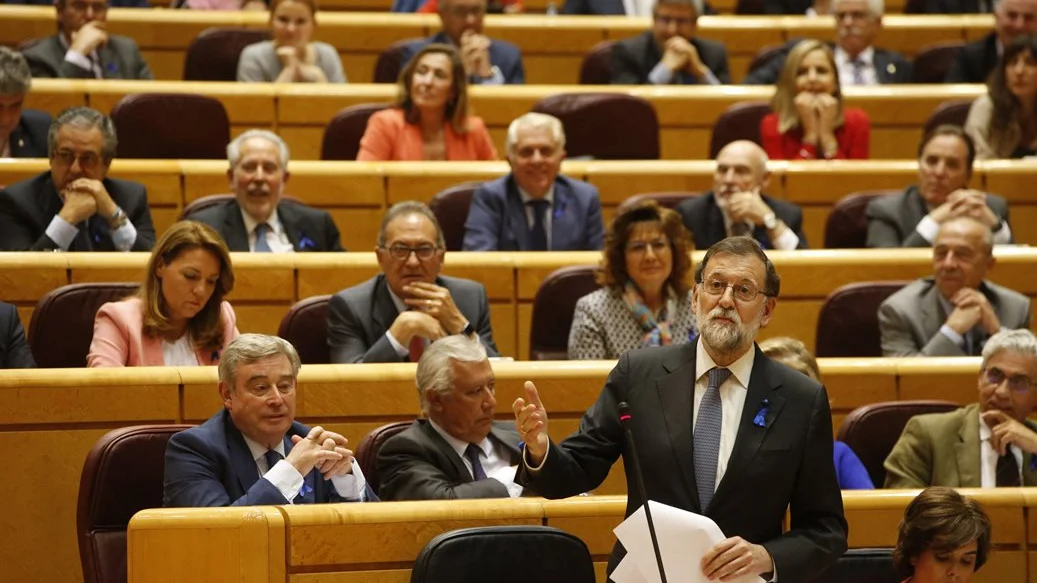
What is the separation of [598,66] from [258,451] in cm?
244

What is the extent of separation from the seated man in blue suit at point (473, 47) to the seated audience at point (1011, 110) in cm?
121

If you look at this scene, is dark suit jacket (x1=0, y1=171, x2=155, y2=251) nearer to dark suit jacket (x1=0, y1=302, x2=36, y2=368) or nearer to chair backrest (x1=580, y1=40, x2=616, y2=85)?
dark suit jacket (x1=0, y1=302, x2=36, y2=368)

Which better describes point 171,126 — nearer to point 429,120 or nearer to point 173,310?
point 429,120

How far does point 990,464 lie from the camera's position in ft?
7.97

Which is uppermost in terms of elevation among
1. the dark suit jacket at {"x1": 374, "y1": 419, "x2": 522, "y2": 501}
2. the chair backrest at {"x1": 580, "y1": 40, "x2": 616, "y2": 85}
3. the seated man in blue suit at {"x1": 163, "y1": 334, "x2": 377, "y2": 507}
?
the chair backrest at {"x1": 580, "y1": 40, "x2": 616, "y2": 85}

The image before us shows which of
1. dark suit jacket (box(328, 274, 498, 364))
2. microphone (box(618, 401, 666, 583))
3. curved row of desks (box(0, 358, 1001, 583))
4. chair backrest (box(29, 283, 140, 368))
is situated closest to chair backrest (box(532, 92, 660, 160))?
dark suit jacket (box(328, 274, 498, 364))

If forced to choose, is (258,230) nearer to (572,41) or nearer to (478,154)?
(478,154)

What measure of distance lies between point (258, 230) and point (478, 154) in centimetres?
76

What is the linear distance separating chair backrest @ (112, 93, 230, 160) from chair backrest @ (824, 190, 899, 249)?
1397mm

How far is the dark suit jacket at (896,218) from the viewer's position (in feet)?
11.0

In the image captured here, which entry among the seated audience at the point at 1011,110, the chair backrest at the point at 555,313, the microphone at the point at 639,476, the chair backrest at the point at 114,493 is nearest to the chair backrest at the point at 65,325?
the chair backrest at the point at 114,493

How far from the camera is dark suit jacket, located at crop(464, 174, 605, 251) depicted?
319cm

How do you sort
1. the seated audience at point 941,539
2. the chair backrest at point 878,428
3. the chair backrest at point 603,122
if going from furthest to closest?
the chair backrest at point 603,122
the chair backrest at point 878,428
the seated audience at point 941,539

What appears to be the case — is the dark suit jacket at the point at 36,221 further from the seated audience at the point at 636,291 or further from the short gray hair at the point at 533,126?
the seated audience at the point at 636,291
